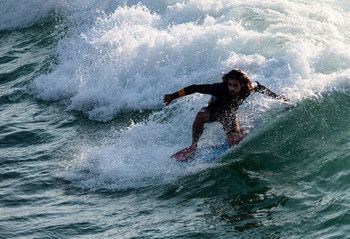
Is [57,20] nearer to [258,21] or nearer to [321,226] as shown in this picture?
[258,21]

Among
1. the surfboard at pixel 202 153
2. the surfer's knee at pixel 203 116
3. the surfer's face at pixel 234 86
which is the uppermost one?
the surfer's face at pixel 234 86

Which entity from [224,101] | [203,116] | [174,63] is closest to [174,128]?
[203,116]

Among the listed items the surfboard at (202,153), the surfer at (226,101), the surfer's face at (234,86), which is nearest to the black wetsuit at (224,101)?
the surfer at (226,101)

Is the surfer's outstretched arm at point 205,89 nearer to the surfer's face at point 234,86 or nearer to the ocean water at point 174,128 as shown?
the surfer's face at point 234,86

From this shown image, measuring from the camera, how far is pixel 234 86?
7.51m

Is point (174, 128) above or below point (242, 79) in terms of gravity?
below

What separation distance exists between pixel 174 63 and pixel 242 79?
397 cm

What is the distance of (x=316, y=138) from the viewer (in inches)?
311

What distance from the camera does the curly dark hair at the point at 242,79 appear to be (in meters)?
7.45

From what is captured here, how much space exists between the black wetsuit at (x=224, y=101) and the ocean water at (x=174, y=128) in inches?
17.1

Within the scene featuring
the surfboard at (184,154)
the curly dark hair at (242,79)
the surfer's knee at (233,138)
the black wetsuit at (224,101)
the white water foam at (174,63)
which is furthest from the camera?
the white water foam at (174,63)

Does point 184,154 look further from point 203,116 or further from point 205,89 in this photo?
point 205,89

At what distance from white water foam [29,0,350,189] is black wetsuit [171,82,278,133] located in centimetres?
Result: 59

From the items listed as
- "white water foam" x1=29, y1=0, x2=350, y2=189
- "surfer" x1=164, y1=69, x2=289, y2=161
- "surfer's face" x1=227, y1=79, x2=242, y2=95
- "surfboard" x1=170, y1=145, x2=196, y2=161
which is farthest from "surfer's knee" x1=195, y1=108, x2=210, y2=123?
"white water foam" x1=29, y1=0, x2=350, y2=189
